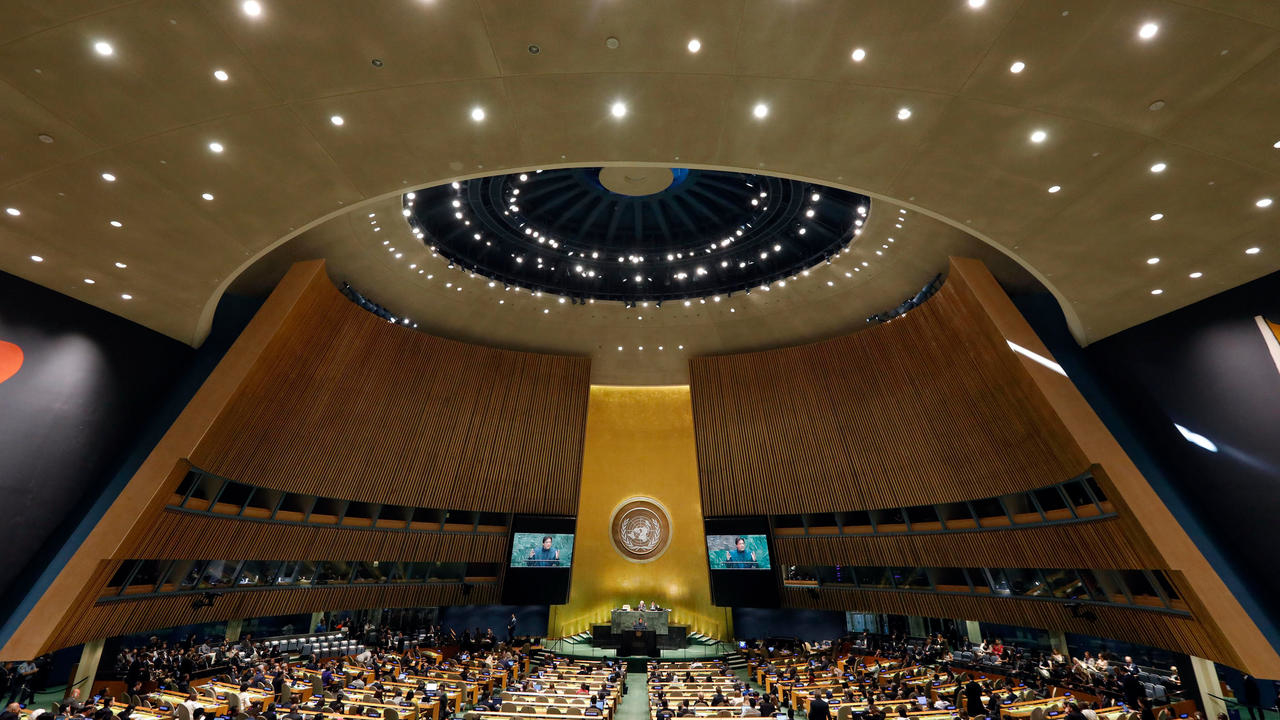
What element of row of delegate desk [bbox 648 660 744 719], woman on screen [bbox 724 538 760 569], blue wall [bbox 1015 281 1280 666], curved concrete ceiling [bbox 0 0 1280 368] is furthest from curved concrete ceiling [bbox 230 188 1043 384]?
row of delegate desk [bbox 648 660 744 719]

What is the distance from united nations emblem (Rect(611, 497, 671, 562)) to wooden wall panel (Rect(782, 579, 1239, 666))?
6.05m

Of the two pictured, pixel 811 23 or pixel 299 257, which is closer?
pixel 811 23

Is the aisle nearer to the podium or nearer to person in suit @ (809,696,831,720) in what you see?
the podium

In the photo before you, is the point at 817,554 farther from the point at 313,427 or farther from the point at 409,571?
the point at 313,427

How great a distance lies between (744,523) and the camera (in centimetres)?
1852

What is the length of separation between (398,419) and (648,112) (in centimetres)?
1299

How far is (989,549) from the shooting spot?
13.8 m

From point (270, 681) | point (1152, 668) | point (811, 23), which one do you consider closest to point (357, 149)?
point (811, 23)

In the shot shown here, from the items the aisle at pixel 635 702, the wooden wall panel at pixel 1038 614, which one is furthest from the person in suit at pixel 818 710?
the wooden wall panel at pixel 1038 614

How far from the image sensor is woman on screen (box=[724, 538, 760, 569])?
1819 cm

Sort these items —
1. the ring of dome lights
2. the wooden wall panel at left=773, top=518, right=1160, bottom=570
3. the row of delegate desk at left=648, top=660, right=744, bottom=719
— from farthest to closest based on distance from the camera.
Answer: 1. the ring of dome lights
2. the wooden wall panel at left=773, top=518, right=1160, bottom=570
3. the row of delegate desk at left=648, top=660, right=744, bottom=719

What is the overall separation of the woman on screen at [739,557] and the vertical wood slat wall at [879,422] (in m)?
1.07

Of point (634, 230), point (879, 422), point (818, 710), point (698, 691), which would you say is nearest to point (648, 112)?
point (818, 710)

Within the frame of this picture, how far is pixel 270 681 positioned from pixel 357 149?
10761mm
